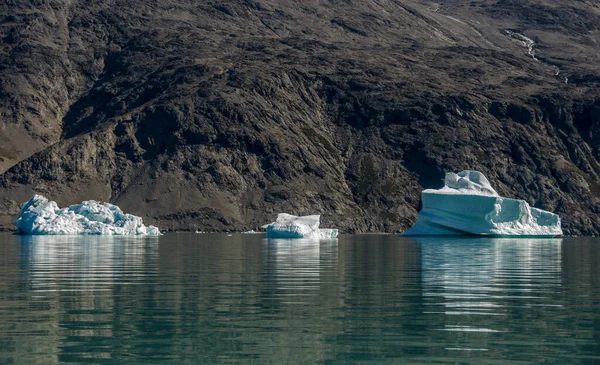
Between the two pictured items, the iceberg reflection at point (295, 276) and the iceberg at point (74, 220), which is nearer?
the iceberg reflection at point (295, 276)

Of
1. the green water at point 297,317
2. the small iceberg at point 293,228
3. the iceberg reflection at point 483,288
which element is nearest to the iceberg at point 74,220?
the small iceberg at point 293,228

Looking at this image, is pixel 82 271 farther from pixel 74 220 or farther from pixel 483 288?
pixel 74 220

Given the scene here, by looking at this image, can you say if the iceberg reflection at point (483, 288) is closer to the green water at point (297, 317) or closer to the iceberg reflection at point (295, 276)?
the green water at point (297, 317)

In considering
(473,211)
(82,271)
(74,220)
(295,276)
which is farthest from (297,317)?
(74,220)

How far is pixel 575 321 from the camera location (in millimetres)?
24906

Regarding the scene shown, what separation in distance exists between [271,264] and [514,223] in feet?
226

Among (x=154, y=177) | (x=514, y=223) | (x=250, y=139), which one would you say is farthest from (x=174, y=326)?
(x=250, y=139)

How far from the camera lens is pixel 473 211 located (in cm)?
11006

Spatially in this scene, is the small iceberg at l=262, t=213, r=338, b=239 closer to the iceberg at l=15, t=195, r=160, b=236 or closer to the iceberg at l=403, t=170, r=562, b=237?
the iceberg at l=403, t=170, r=562, b=237

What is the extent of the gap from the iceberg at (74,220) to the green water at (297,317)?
3452 inches

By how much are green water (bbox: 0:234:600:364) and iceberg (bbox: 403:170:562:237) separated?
215ft

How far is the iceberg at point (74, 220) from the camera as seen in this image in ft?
424

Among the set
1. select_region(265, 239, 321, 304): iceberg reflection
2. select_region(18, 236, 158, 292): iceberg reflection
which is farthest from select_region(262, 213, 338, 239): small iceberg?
select_region(18, 236, 158, 292): iceberg reflection

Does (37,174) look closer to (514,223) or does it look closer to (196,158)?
(196,158)
